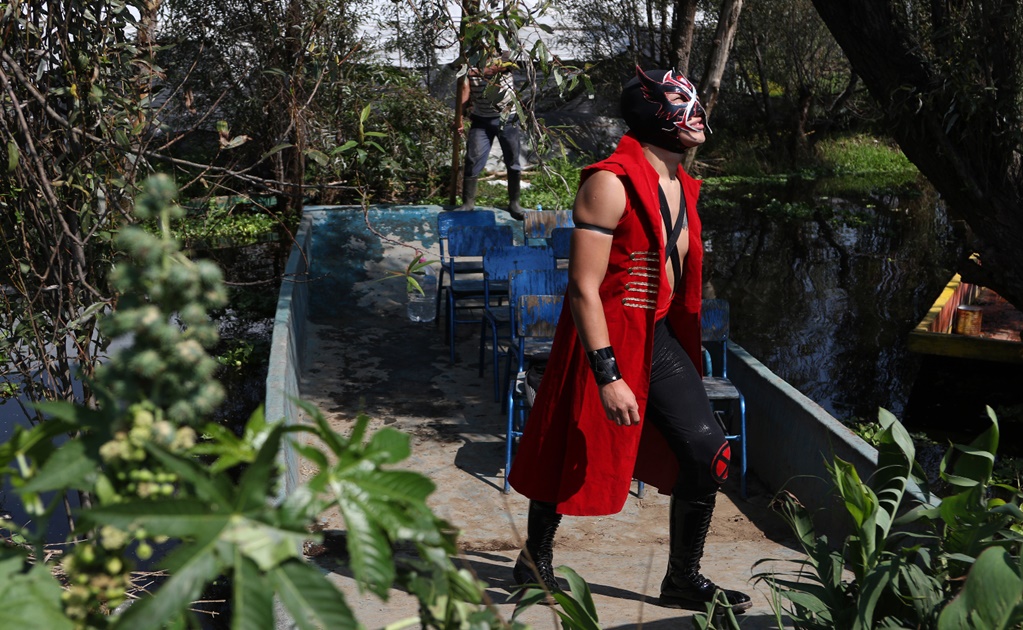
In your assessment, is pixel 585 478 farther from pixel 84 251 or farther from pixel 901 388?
pixel 901 388

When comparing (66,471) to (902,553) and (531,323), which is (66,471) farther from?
(531,323)

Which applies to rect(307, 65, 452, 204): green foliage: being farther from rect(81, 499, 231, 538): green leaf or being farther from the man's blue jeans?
rect(81, 499, 231, 538): green leaf

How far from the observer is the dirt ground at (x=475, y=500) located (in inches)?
148

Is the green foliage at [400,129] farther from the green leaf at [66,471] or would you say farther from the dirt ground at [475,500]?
the green leaf at [66,471]

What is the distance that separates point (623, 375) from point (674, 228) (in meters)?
0.53

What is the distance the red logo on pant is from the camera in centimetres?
354

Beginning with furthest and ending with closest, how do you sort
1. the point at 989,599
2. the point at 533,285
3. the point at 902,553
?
the point at 533,285, the point at 902,553, the point at 989,599

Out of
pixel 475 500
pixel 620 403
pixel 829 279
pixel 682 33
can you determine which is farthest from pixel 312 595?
pixel 829 279

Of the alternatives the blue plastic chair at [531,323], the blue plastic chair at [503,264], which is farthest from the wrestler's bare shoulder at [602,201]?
the blue plastic chair at [503,264]

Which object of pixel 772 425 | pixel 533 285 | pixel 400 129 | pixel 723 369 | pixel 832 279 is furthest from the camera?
pixel 400 129

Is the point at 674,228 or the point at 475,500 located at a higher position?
the point at 674,228

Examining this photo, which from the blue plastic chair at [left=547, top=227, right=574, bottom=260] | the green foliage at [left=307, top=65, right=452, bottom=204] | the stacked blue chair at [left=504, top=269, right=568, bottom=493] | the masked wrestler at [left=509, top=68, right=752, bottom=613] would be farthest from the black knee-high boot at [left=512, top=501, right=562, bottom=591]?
the green foliage at [left=307, top=65, right=452, bottom=204]

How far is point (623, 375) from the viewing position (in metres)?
3.51

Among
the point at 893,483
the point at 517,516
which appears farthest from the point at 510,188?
the point at 893,483
